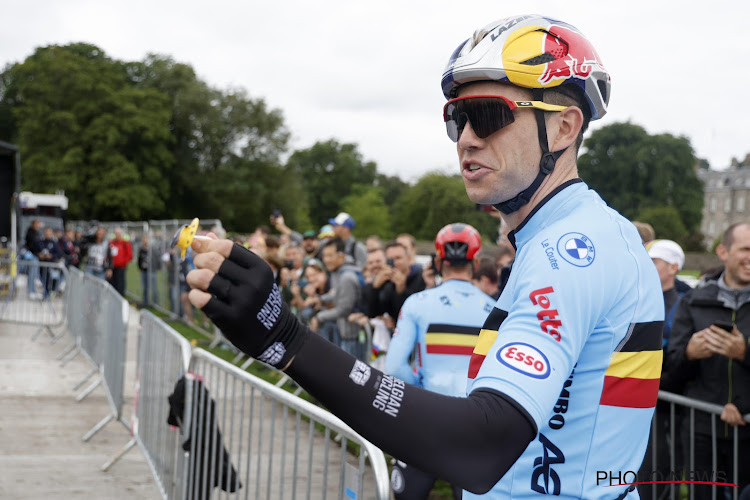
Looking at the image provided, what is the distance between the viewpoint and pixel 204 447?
4.08 meters

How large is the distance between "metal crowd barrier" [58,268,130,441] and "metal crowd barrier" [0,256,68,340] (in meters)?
1.61

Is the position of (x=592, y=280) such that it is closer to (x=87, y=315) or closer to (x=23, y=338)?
(x=87, y=315)

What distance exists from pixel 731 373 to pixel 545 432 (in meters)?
3.28

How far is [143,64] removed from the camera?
53531mm

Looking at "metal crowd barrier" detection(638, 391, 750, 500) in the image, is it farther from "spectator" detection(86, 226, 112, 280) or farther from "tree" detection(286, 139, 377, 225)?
"tree" detection(286, 139, 377, 225)

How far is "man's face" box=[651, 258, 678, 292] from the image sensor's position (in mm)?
5242

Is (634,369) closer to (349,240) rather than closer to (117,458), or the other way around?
(117,458)

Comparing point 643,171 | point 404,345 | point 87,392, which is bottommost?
point 87,392

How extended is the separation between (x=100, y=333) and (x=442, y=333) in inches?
228

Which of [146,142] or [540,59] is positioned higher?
[146,142]

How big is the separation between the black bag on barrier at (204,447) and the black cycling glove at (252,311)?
2.48 m

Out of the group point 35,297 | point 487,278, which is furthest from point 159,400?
point 35,297

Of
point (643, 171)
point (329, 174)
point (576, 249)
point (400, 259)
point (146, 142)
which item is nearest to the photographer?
point (576, 249)

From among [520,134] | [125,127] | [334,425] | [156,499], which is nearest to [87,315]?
[156,499]
